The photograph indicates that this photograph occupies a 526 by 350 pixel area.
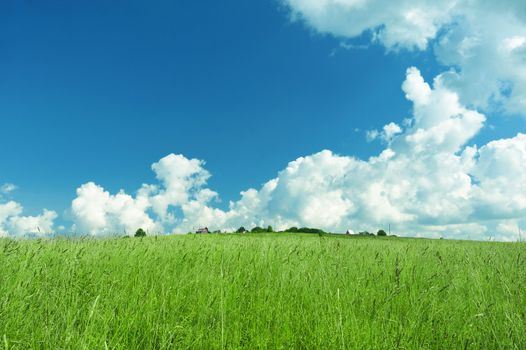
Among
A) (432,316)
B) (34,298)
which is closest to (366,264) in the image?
(432,316)

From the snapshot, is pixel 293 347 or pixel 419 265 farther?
pixel 419 265

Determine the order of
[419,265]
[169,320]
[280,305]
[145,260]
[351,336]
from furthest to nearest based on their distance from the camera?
[419,265]
[145,260]
[280,305]
[169,320]
[351,336]

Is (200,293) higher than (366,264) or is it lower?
lower

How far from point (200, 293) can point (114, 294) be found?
1146 mm

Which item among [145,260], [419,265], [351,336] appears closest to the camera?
[351,336]

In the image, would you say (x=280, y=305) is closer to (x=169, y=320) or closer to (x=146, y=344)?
(x=169, y=320)

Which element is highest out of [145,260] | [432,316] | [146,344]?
[145,260]

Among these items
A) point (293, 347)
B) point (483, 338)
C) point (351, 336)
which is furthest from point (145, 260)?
point (483, 338)

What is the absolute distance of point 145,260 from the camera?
6797 mm

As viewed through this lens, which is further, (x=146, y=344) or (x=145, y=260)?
(x=145, y=260)

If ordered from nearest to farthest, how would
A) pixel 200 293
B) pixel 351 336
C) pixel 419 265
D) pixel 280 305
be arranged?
pixel 351 336, pixel 280 305, pixel 200 293, pixel 419 265

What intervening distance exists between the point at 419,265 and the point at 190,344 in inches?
217

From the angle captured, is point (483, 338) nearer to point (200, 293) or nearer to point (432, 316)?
point (432, 316)

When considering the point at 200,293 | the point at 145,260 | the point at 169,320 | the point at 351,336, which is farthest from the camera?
the point at 145,260
